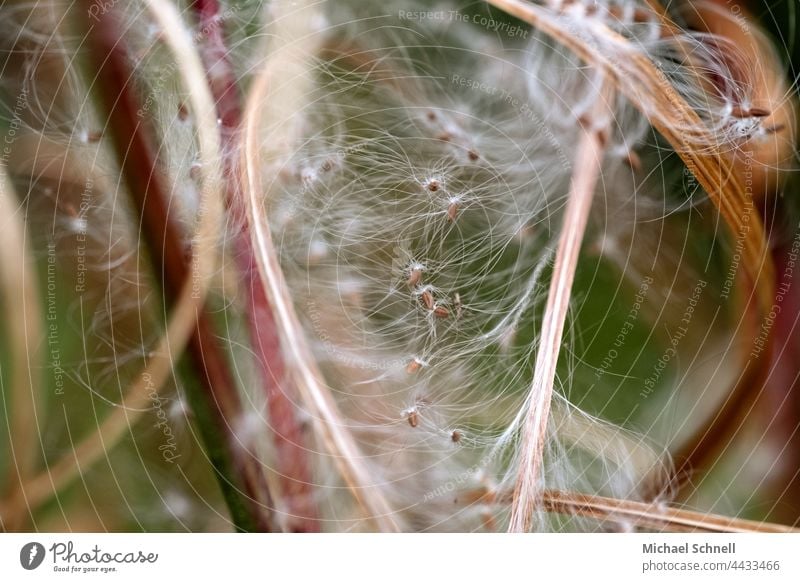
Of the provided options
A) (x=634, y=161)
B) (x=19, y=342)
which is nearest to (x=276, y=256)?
(x=19, y=342)

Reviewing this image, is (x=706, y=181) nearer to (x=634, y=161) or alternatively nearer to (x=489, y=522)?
(x=634, y=161)

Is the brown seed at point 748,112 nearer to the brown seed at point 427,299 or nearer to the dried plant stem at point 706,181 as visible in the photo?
the dried plant stem at point 706,181

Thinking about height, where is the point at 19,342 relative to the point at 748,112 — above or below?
below

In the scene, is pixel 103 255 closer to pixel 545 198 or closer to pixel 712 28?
pixel 545 198

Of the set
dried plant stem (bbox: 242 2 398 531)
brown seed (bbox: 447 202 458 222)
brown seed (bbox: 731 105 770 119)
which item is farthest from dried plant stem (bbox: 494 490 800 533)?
brown seed (bbox: 731 105 770 119)

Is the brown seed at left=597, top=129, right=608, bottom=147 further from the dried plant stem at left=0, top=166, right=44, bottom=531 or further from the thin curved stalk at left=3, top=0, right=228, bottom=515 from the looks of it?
the dried plant stem at left=0, top=166, right=44, bottom=531

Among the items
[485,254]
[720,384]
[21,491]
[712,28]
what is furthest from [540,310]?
[21,491]
